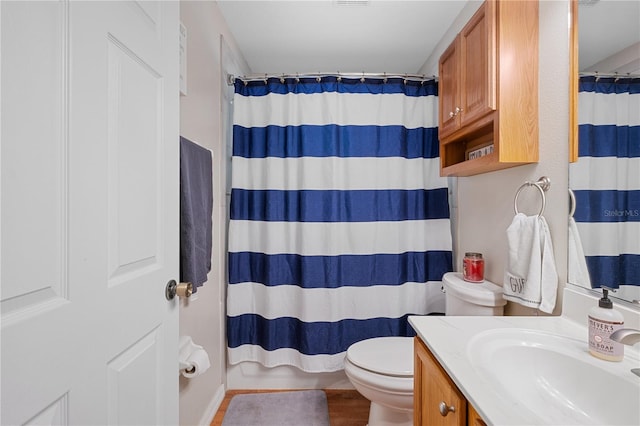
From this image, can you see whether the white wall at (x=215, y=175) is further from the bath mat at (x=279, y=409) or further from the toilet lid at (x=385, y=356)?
the toilet lid at (x=385, y=356)

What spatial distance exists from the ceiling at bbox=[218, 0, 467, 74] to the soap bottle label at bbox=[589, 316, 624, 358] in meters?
1.66

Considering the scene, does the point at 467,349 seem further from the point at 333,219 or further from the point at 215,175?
the point at 215,175

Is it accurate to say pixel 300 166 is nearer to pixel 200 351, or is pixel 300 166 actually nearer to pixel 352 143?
pixel 352 143

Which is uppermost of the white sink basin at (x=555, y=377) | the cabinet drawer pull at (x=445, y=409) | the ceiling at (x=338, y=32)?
the ceiling at (x=338, y=32)

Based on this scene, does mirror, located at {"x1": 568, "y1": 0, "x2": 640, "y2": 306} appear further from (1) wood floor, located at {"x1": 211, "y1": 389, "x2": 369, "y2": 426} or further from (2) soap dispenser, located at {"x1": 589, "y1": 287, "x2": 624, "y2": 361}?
(1) wood floor, located at {"x1": 211, "y1": 389, "x2": 369, "y2": 426}

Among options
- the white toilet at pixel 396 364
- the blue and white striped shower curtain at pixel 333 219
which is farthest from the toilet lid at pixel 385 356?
the blue and white striped shower curtain at pixel 333 219

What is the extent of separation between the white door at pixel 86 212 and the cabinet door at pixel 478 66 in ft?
3.68

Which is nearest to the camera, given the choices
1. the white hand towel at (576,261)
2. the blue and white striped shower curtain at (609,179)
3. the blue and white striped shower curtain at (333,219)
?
the blue and white striped shower curtain at (609,179)

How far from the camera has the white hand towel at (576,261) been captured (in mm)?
892

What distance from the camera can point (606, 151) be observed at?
83cm

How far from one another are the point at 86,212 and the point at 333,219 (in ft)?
4.47

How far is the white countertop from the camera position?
51cm

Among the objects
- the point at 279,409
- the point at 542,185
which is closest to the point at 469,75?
the point at 542,185

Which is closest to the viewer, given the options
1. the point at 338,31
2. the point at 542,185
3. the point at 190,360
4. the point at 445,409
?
the point at 445,409
